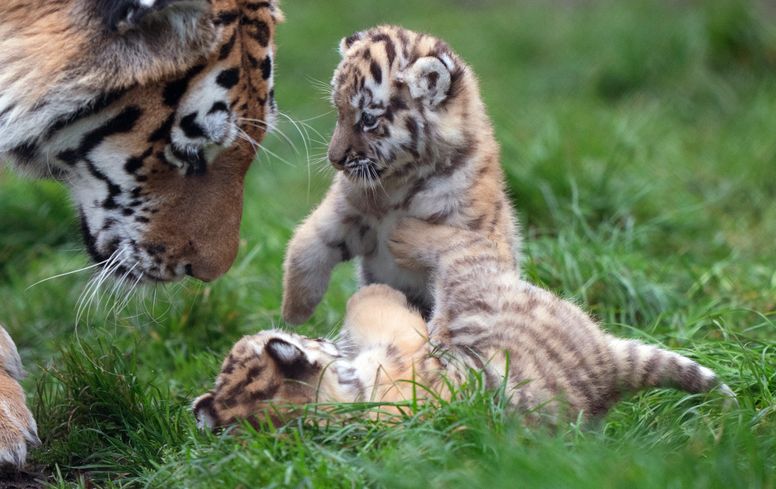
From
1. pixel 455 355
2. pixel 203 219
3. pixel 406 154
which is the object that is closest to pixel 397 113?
pixel 406 154

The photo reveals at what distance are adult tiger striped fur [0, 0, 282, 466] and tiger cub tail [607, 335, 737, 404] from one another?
1367mm

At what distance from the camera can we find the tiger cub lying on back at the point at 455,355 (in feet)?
10.7

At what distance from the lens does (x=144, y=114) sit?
12.2ft

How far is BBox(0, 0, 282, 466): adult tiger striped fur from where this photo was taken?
350 cm

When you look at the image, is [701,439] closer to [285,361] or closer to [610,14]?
[285,361]

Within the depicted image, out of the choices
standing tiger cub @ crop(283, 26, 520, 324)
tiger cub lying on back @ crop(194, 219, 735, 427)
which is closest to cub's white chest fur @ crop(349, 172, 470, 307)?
standing tiger cub @ crop(283, 26, 520, 324)

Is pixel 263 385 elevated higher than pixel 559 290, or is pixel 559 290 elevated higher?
pixel 263 385

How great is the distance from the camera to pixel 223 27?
376 cm

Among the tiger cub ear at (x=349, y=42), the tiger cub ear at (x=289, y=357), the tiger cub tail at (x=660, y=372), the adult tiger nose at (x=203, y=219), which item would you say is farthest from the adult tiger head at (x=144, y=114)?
the tiger cub tail at (x=660, y=372)

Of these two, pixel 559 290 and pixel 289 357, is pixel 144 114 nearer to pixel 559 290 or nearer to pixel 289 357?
pixel 289 357

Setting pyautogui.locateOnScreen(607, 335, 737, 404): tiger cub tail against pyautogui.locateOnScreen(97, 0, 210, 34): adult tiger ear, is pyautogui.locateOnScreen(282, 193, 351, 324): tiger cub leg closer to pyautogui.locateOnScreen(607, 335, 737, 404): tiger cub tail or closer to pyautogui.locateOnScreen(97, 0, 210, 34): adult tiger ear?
pyautogui.locateOnScreen(97, 0, 210, 34): adult tiger ear

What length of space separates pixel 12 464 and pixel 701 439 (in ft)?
6.55

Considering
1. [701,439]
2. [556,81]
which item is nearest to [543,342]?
[701,439]

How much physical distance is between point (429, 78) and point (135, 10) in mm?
1056
